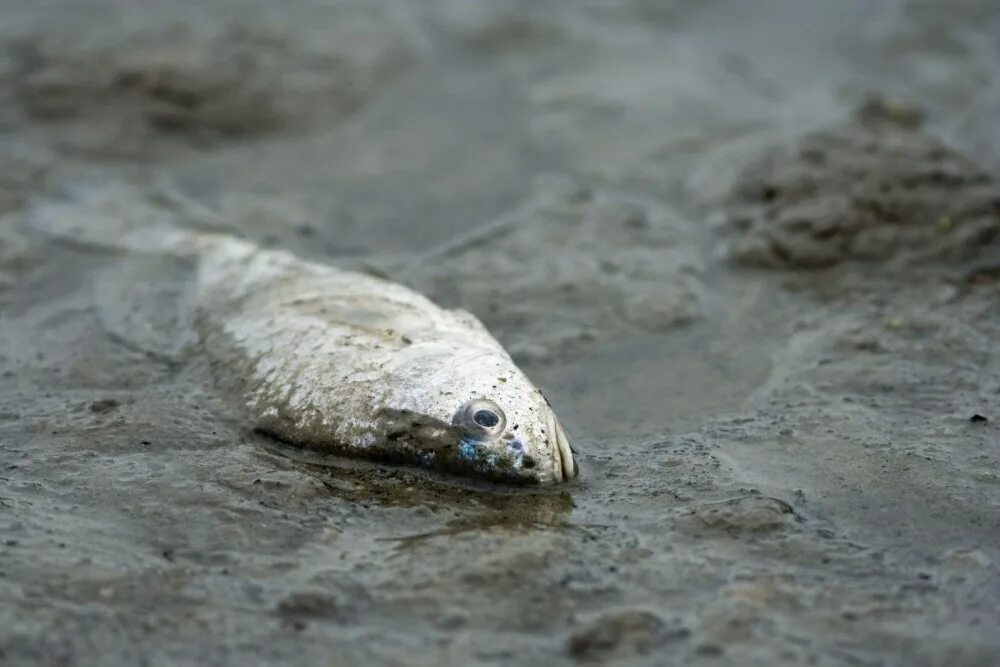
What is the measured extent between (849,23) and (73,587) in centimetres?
833

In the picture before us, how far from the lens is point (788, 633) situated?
4133 mm

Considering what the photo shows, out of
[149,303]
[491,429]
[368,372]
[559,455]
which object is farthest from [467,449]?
[149,303]

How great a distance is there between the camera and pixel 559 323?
678 centimetres

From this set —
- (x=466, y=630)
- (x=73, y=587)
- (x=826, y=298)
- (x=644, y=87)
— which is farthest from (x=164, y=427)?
(x=644, y=87)

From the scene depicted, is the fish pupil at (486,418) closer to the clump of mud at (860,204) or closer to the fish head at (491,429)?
the fish head at (491,429)

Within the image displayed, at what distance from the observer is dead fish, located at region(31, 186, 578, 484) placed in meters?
5.11

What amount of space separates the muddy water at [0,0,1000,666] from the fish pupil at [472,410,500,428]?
33cm

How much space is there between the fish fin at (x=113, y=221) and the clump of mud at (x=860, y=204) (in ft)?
11.3

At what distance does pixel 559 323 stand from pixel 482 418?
1783 mm

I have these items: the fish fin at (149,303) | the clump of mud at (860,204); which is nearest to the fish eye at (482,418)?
the fish fin at (149,303)

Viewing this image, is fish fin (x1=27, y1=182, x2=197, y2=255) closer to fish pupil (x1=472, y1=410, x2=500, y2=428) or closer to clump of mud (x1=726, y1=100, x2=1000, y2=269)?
fish pupil (x1=472, y1=410, x2=500, y2=428)

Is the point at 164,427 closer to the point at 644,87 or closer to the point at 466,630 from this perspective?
the point at 466,630

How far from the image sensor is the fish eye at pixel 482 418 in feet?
16.6

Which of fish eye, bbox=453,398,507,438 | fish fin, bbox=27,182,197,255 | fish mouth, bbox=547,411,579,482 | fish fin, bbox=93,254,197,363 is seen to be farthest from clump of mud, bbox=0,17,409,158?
fish mouth, bbox=547,411,579,482
